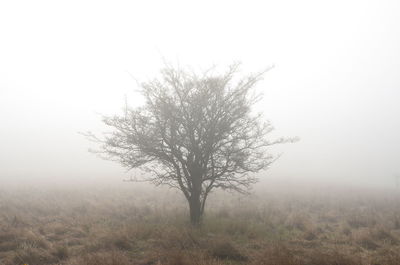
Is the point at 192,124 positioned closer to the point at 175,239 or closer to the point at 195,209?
the point at 195,209

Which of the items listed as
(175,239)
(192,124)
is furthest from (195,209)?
(192,124)

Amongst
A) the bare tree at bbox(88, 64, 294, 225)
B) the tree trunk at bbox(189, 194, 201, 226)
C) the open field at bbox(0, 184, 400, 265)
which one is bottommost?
the open field at bbox(0, 184, 400, 265)

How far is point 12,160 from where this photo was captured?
160ft

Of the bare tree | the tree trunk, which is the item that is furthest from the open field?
the bare tree

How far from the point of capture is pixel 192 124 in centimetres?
988

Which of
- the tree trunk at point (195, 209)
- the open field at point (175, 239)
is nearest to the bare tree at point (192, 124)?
the tree trunk at point (195, 209)

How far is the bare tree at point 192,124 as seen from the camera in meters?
9.85

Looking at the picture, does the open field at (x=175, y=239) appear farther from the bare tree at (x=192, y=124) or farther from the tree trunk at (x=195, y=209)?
the bare tree at (x=192, y=124)

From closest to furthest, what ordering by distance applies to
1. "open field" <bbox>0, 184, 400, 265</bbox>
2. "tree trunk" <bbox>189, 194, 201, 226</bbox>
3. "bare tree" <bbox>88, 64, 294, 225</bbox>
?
"open field" <bbox>0, 184, 400, 265</bbox>, "bare tree" <bbox>88, 64, 294, 225</bbox>, "tree trunk" <bbox>189, 194, 201, 226</bbox>

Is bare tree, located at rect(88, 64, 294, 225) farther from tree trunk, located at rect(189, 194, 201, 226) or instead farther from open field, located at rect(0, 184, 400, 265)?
open field, located at rect(0, 184, 400, 265)

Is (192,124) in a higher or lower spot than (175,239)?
higher

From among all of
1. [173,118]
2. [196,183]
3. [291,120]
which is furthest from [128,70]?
[291,120]

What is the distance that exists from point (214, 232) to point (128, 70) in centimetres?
702

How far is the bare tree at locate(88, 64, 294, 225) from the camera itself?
9852mm
